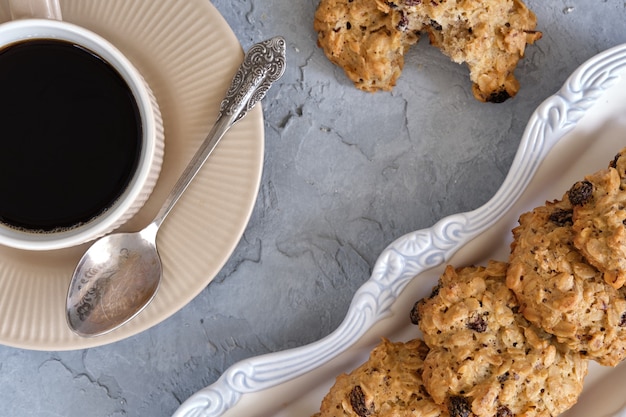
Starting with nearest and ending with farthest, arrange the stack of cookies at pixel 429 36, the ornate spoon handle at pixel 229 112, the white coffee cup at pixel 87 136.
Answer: the white coffee cup at pixel 87 136 → the ornate spoon handle at pixel 229 112 → the stack of cookies at pixel 429 36

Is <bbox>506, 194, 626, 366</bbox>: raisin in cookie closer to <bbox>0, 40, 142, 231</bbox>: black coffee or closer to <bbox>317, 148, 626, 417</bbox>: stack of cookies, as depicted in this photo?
<bbox>317, 148, 626, 417</bbox>: stack of cookies

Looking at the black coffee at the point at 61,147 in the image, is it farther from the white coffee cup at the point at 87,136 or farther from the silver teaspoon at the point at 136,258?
the silver teaspoon at the point at 136,258

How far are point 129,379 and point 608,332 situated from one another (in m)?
1.18

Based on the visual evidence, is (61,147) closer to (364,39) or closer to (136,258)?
(136,258)

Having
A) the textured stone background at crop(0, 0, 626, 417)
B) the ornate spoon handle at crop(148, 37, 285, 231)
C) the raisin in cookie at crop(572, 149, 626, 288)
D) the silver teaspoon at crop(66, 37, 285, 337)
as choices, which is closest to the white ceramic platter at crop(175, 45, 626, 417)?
the textured stone background at crop(0, 0, 626, 417)

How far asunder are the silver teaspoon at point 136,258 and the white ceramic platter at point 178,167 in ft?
0.08

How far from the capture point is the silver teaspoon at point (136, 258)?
1.63m

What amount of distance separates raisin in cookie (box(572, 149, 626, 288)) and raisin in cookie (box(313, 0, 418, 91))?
0.54 meters

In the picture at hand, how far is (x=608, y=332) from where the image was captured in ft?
5.11

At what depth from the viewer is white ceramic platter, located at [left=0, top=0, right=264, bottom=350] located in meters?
1.63

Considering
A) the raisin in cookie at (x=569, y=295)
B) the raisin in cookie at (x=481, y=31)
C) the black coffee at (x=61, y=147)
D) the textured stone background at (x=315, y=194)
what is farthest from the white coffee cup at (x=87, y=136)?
the raisin in cookie at (x=569, y=295)

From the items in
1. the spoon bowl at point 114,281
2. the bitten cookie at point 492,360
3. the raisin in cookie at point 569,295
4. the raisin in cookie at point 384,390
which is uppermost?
the raisin in cookie at point 569,295

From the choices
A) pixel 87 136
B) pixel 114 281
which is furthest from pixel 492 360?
pixel 87 136

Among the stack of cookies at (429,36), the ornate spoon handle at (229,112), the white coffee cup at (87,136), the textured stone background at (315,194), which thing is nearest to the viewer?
the white coffee cup at (87,136)
